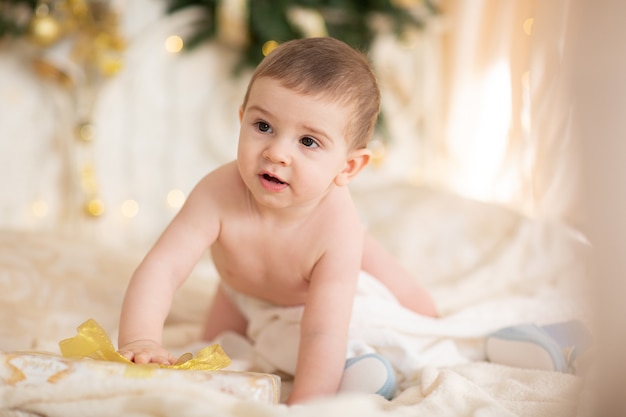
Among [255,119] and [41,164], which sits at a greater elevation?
[41,164]

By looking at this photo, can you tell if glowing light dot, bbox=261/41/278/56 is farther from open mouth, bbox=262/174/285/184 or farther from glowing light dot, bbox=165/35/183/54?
open mouth, bbox=262/174/285/184

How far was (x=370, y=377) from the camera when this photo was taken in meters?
1.05

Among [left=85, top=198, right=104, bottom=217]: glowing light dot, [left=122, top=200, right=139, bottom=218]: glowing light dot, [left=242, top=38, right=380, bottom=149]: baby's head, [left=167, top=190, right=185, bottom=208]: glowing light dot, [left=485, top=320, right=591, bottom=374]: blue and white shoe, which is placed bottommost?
[left=485, top=320, right=591, bottom=374]: blue and white shoe

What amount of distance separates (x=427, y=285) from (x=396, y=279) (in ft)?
1.47

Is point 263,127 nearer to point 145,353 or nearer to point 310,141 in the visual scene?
point 310,141

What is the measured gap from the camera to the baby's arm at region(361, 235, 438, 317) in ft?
4.41

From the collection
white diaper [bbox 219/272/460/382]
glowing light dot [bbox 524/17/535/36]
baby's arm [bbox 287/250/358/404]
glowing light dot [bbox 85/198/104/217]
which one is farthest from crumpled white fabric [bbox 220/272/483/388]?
glowing light dot [bbox 85/198/104/217]

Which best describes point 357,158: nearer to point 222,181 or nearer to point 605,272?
point 222,181

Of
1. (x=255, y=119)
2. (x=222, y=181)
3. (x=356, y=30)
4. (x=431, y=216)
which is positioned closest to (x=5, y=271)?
(x=222, y=181)

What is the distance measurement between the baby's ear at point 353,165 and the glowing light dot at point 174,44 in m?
1.24

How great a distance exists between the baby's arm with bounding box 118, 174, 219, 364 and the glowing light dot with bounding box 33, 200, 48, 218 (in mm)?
1131

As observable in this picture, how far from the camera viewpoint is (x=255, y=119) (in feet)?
3.34

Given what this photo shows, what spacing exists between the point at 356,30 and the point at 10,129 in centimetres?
106

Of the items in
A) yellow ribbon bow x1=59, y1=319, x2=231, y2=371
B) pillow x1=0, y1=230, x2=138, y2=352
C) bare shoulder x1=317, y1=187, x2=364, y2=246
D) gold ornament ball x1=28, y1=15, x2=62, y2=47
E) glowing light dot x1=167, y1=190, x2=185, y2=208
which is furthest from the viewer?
glowing light dot x1=167, y1=190, x2=185, y2=208
